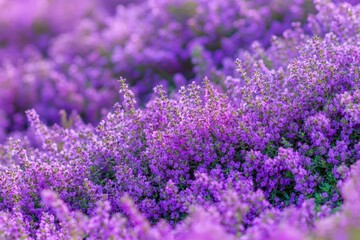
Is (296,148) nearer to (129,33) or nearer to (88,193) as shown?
(88,193)

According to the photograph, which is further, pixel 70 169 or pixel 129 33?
pixel 129 33

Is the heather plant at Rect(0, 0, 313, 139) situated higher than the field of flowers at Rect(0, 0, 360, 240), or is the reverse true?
the heather plant at Rect(0, 0, 313, 139)

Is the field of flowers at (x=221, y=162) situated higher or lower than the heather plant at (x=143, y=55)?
lower

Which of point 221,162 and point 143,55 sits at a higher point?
point 143,55

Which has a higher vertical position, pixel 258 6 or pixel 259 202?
pixel 258 6

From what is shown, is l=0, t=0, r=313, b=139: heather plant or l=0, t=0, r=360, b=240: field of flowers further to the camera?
l=0, t=0, r=313, b=139: heather plant

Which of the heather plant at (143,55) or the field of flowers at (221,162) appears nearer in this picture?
the field of flowers at (221,162)

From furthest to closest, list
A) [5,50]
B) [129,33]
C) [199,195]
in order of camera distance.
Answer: [5,50] < [129,33] < [199,195]

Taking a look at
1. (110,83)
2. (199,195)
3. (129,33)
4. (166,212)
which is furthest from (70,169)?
(129,33)

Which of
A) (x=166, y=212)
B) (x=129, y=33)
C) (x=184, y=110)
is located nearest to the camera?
(x=166, y=212)

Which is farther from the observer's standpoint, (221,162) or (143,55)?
(143,55)

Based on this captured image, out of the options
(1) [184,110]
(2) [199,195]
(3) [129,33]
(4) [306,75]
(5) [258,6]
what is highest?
(3) [129,33]
